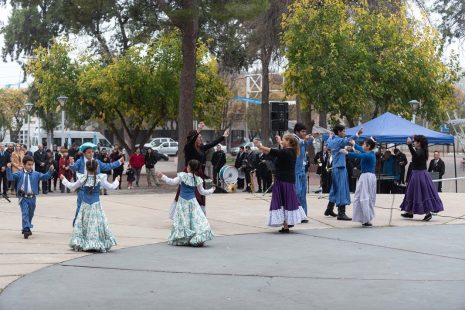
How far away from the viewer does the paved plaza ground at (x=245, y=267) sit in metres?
8.44

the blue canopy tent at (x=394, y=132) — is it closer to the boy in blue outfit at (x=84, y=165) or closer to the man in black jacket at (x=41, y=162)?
the man in black jacket at (x=41, y=162)

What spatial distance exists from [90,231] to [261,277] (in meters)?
3.10

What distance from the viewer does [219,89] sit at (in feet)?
115

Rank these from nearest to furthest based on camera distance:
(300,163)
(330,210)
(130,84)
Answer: (300,163)
(330,210)
(130,84)

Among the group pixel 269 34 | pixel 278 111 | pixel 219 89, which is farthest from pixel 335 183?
pixel 269 34

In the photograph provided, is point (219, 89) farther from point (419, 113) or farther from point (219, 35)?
point (419, 113)

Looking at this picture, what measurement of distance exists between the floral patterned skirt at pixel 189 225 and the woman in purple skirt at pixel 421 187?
529 cm

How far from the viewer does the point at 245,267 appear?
10.6 metres

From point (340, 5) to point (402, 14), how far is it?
292 cm

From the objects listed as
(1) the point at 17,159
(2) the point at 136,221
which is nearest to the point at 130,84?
(1) the point at 17,159

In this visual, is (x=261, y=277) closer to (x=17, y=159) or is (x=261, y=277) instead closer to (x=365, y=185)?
(x=365, y=185)

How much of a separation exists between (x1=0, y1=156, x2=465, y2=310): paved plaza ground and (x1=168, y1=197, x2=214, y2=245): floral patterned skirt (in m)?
0.21

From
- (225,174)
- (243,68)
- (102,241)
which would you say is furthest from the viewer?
(243,68)

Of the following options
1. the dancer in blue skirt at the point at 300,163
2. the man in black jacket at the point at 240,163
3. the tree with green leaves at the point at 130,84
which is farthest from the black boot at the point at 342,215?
the tree with green leaves at the point at 130,84
